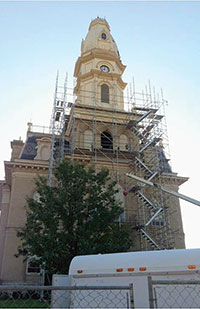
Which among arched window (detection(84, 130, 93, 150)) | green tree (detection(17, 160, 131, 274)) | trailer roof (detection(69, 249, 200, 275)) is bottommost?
trailer roof (detection(69, 249, 200, 275))

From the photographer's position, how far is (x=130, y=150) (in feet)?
87.1

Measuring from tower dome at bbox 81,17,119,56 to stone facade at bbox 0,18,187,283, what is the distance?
10.7 feet

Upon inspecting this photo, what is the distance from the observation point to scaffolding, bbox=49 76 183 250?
2222 centimetres

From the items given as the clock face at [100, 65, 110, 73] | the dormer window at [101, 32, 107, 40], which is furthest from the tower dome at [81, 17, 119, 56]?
the clock face at [100, 65, 110, 73]

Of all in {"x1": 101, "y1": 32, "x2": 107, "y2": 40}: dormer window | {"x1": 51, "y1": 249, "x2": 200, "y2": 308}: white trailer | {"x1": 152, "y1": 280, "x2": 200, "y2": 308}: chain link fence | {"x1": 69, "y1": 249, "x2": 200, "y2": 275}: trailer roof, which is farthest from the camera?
{"x1": 101, "y1": 32, "x2": 107, "y2": 40}: dormer window

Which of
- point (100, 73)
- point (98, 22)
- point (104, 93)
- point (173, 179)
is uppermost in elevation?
point (98, 22)

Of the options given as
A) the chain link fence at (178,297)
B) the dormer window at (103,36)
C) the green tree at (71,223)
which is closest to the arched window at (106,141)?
the green tree at (71,223)

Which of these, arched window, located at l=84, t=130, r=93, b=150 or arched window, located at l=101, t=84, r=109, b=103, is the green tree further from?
arched window, located at l=101, t=84, r=109, b=103

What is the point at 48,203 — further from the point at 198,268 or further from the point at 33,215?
the point at 198,268

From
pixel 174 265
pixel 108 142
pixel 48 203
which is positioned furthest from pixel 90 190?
pixel 108 142

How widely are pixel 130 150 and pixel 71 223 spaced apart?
1255cm

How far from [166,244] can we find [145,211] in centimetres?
340

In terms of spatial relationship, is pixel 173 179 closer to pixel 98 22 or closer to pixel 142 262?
pixel 142 262

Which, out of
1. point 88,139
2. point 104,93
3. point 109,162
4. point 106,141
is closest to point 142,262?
point 109,162
